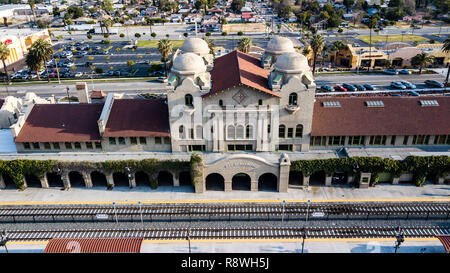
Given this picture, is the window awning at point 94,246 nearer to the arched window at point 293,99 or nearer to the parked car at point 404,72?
the arched window at point 293,99

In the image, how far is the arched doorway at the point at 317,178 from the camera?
194 ft

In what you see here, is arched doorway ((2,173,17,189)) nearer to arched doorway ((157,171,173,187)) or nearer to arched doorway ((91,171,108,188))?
arched doorway ((91,171,108,188))

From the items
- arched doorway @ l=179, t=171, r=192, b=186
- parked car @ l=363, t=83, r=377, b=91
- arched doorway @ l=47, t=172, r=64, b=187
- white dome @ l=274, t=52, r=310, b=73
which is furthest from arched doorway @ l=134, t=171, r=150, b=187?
parked car @ l=363, t=83, r=377, b=91

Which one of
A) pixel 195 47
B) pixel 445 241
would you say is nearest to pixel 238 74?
pixel 195 47

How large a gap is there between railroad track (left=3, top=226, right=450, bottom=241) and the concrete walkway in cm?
648

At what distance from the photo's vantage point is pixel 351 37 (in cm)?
15988

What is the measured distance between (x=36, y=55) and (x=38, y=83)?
32.2ft

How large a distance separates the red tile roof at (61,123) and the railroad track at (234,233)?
15627 mm

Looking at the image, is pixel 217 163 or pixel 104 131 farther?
pixel 104 131

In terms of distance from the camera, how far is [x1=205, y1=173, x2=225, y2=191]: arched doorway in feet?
190

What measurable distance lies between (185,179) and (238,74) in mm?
18394

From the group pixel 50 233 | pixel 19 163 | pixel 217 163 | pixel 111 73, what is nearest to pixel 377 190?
pixel 217 163

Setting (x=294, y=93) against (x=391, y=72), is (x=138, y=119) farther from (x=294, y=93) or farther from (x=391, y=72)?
(x=391, y=72)

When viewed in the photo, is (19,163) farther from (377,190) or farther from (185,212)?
(377,190)
